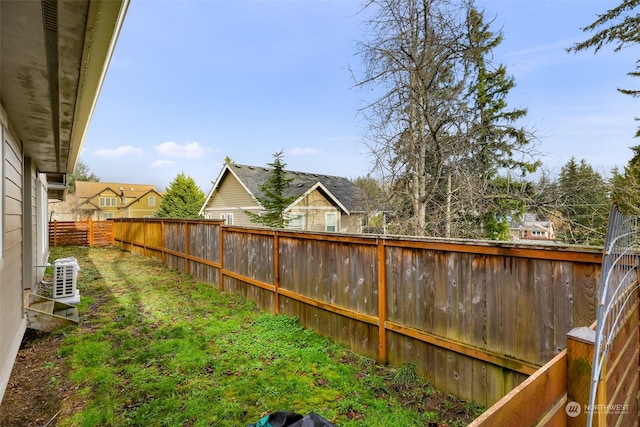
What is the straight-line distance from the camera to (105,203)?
139 feet

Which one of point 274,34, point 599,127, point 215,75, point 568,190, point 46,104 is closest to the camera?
point 46,104

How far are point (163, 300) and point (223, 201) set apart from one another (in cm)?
1202

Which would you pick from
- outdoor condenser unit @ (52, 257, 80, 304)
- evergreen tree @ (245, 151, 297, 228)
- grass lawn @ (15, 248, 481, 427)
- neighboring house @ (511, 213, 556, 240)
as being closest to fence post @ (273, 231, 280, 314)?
grass lawn @ (15, 248, 481, 427)

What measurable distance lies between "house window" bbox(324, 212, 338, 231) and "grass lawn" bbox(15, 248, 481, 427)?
37.8 feet

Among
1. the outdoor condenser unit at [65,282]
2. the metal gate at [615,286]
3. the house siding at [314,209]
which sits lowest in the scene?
the outdoor condenser unit at [65,282]

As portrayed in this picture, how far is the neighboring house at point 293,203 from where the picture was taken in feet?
51.8

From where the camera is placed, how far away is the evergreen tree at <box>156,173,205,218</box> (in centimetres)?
2622

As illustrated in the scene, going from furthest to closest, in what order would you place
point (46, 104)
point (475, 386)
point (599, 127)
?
1. point (599, 127)
2. point (46, 104)
3. point (475, 386)

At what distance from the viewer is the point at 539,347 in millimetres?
2420

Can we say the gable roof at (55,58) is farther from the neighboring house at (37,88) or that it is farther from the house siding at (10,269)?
the house siding at (10,269)

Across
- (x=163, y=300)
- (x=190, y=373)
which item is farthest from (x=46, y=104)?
(x=163, y=300)

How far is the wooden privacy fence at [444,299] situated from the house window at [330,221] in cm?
1178

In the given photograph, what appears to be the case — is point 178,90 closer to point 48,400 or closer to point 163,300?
point 163,300

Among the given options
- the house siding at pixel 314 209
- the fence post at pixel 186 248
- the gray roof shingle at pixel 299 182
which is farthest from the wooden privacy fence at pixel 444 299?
the house siding at pixel 314 209
